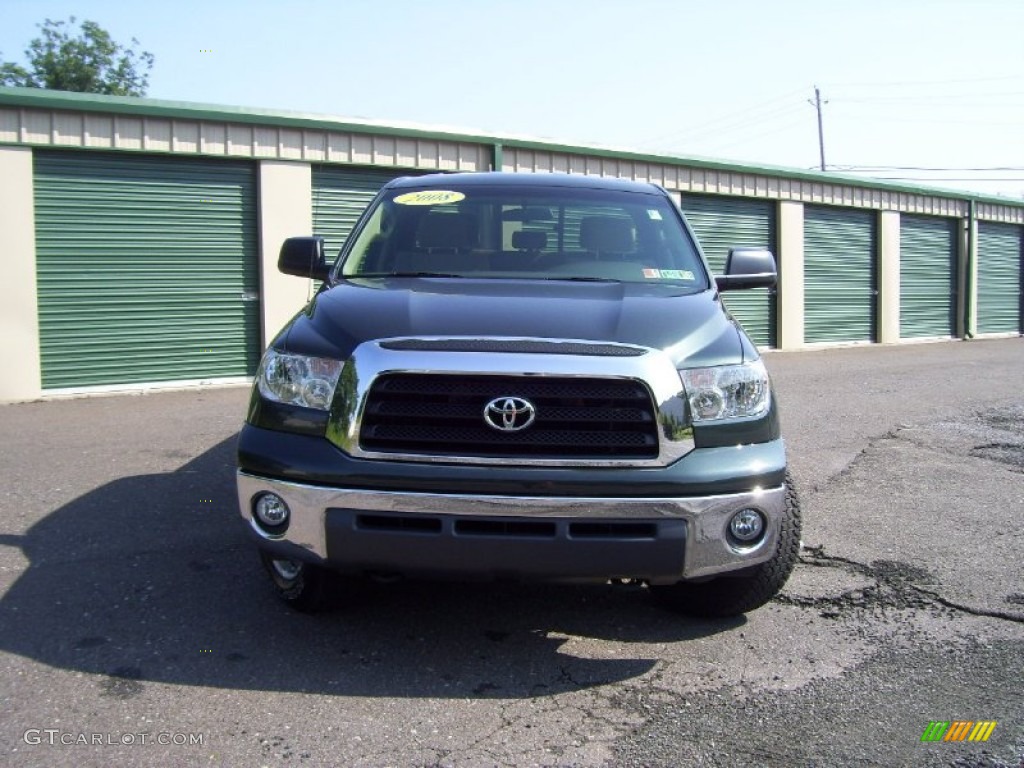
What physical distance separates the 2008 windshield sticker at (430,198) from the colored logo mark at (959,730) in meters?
3.23

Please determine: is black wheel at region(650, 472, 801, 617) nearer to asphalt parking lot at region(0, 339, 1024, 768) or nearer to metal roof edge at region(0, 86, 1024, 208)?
asphalt parking lot at region(0, 339, 1024, 768)

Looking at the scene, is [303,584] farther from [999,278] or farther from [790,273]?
[999,278]

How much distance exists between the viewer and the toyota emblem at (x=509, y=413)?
3.24 meters

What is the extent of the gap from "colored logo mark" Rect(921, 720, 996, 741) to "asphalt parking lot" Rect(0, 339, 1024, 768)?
3cm

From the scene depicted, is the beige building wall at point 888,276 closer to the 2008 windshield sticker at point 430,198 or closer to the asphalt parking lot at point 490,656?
the asphalt parking lot at point 490,656

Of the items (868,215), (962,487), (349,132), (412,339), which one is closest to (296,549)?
(412,339)

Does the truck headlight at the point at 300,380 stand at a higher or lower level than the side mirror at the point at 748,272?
lower

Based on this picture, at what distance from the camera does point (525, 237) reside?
4.71 meters

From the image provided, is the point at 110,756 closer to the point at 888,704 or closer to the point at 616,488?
the point at 616,488

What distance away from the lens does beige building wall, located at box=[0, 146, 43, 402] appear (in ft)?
35.5

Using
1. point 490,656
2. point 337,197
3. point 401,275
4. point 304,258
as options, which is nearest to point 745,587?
point 490,656

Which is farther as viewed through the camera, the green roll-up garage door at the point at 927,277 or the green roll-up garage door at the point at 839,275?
the green roll-up garage door at the point at 927,277

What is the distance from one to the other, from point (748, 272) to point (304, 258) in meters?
2.29

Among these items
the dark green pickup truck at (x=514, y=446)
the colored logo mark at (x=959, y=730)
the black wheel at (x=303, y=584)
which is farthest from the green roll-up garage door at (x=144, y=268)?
the colored logo mark at (x=959, y=730)
